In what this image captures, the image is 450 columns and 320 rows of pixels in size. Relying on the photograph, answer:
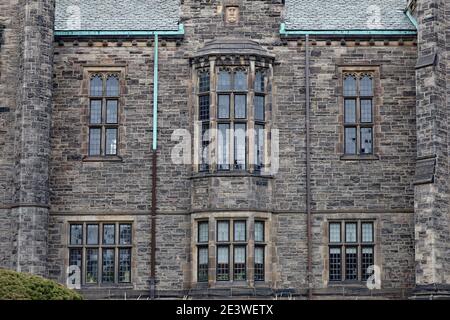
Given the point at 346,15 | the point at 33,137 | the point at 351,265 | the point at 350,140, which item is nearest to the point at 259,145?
the point at 350,140

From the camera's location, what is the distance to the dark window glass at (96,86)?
31203 mm

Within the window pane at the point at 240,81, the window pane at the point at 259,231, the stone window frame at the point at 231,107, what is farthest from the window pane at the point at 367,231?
the window pane at the point at 240,81

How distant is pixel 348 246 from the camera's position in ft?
100

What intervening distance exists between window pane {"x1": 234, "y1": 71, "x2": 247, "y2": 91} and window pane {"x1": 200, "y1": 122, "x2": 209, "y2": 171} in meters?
1.44

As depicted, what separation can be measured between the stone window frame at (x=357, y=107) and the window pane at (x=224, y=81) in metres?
3.37

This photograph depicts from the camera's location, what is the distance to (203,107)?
101 ft

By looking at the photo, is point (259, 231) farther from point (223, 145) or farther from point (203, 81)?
point (203, 81)

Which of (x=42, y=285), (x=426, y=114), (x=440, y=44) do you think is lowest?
(x=42, y=285)

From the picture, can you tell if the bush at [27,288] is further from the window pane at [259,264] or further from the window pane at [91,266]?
the window pane at [259,264]

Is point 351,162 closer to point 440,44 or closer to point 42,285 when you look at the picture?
point 440,44

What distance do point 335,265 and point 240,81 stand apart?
6083 millimetres

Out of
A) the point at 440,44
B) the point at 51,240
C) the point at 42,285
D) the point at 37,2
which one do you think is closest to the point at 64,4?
the point at 37,2

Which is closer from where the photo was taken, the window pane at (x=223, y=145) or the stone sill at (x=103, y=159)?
the window pane at (x=223, y=145)
